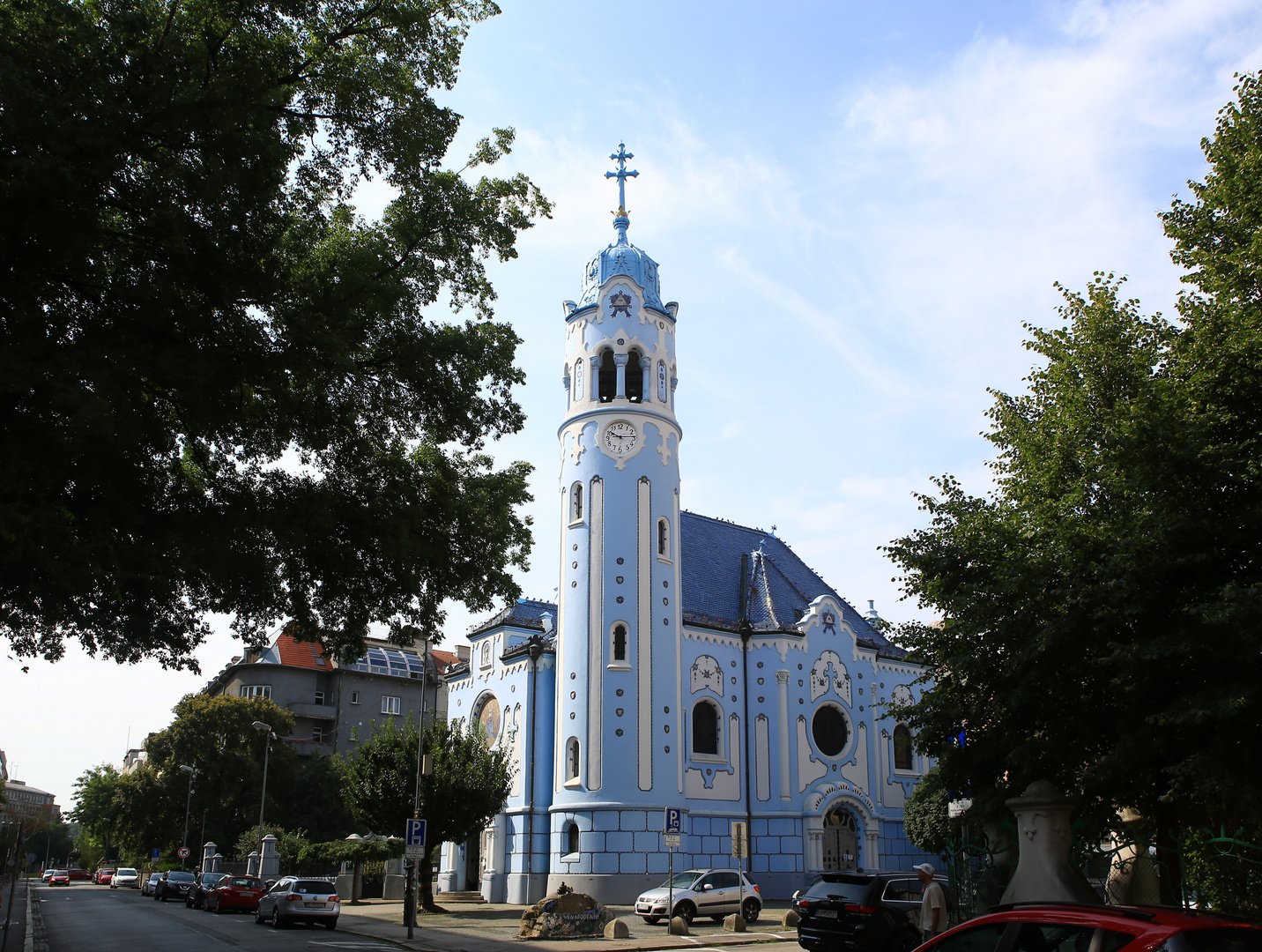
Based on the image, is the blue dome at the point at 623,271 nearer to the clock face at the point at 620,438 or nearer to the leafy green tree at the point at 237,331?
the clock face at the point at 620,438

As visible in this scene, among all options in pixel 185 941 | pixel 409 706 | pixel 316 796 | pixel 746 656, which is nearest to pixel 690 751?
pixel 746 656

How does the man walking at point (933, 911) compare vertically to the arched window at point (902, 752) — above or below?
below

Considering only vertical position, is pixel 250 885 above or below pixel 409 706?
below

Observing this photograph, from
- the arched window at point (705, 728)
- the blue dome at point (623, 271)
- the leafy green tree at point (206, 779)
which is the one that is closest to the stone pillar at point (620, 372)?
the blue dome at point (623, 271)

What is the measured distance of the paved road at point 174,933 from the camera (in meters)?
20.8

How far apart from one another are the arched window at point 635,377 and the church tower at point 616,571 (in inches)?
1.9

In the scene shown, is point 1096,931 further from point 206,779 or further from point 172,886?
point 206,779

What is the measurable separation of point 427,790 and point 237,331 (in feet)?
74.6

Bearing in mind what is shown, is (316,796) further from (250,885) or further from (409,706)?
(250,885)

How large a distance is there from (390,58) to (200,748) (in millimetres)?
58197

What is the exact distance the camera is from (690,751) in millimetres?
38344

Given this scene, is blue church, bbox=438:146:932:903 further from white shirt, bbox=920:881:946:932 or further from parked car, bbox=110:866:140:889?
parked car, bbox=110:866:140:889

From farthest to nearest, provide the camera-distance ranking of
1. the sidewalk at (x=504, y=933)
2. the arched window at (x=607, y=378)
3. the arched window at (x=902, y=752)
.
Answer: the arched window at (x=902, y=752) < the arched window at (x=607, y=378) < the sidewalk at (x=504, y=933)

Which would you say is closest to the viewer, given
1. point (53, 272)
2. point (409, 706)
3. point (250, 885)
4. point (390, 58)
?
point (53, 272)
